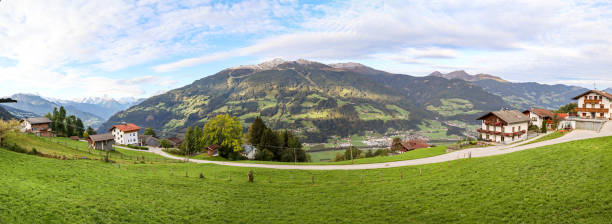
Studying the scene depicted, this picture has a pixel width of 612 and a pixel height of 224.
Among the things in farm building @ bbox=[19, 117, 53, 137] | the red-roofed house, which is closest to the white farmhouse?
the red-roofed house

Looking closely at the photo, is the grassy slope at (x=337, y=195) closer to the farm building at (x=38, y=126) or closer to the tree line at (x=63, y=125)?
the farm building at (x=38, y=126)

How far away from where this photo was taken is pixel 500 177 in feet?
81.4

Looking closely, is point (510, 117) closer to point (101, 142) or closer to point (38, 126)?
point (101, 142)

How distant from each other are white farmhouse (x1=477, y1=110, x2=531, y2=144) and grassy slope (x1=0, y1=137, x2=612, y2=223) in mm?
35711

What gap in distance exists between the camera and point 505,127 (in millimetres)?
61656

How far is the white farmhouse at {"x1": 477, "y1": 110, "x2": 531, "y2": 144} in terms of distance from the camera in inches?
2420

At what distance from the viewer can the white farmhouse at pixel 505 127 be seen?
61469 mm

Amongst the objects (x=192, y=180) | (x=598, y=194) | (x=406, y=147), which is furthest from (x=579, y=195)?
(x=406, y=147)

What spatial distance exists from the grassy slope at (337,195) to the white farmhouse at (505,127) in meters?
35.7

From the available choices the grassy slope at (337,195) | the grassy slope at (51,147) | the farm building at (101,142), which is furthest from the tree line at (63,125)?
the grassy slope at (337,195)

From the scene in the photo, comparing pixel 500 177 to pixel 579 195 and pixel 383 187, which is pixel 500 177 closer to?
pixel 579 195

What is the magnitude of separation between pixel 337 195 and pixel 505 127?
2249 inches

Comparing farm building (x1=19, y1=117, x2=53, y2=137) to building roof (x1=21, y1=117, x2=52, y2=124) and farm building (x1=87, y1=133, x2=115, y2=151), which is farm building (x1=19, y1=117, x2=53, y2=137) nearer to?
building roof (x1=21, y1=117, x2=52, y2=124)

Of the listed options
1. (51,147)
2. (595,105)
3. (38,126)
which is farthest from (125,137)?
(595,105)
